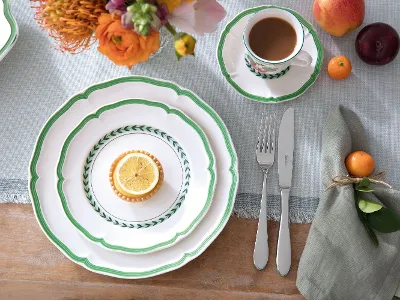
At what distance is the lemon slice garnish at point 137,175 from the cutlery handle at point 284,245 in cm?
23

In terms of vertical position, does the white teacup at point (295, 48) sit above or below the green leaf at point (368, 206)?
above

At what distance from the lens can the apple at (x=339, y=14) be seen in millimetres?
937

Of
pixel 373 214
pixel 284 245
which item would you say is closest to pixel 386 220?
pixel 373 214

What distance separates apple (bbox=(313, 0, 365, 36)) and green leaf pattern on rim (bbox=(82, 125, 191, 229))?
1.20ft

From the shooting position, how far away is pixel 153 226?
0.89 meters

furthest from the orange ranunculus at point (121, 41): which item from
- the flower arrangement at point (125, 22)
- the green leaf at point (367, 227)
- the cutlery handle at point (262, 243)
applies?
the green leaf at point (367, 227)

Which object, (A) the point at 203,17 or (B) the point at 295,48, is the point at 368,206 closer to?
(B) the point at 295,48

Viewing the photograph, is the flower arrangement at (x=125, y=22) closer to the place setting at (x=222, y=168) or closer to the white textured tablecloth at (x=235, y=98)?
the place setting at (x=222, y=168)

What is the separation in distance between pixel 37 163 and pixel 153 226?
236mm

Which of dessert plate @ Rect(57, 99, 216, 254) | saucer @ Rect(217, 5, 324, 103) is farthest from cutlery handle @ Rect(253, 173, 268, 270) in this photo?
saucer @ Rect(217, 5, 324, 103)

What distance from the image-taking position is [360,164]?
893 millimetres

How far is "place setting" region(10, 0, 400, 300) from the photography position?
34.1 inches

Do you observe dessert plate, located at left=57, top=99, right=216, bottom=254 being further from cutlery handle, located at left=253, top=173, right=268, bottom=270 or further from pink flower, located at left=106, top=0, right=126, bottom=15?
pink flower, located at left=106, top=0, right=126, bottom=15

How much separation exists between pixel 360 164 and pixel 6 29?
716mm
